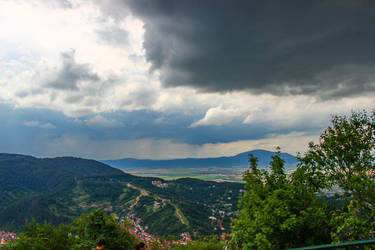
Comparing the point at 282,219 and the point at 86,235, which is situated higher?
the point at 282,219

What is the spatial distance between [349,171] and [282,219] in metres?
7.50

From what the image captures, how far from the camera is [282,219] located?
19.8 m

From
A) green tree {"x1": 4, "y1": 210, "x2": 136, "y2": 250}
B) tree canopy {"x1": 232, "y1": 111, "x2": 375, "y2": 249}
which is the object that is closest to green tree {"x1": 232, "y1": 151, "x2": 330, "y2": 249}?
tree canopy {"x1": 232, "y1": 111, "x2": 375, "y2": 249}

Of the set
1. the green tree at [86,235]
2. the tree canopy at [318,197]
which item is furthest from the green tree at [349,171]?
the green tree at [86,235]

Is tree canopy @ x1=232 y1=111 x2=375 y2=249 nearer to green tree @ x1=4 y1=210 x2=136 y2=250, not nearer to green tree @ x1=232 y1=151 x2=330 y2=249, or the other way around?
green tree @ x1=232 y1=151 x2=330 y2=249

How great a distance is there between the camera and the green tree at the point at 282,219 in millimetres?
18875

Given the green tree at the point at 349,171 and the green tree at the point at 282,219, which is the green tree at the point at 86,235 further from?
the green tree at the point at 349,171

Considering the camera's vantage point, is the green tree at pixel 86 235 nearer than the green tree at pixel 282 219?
Yes

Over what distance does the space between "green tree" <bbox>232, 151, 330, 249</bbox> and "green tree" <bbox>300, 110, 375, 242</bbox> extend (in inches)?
49.2

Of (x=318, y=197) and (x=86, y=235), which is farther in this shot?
(x=318, y=197)

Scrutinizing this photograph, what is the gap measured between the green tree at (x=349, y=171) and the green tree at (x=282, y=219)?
1251 millimetres

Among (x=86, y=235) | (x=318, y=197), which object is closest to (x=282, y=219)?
(x=318, y=197)

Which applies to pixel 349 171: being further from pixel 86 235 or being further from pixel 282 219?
pixel 86 235

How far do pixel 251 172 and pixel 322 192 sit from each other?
681cm
